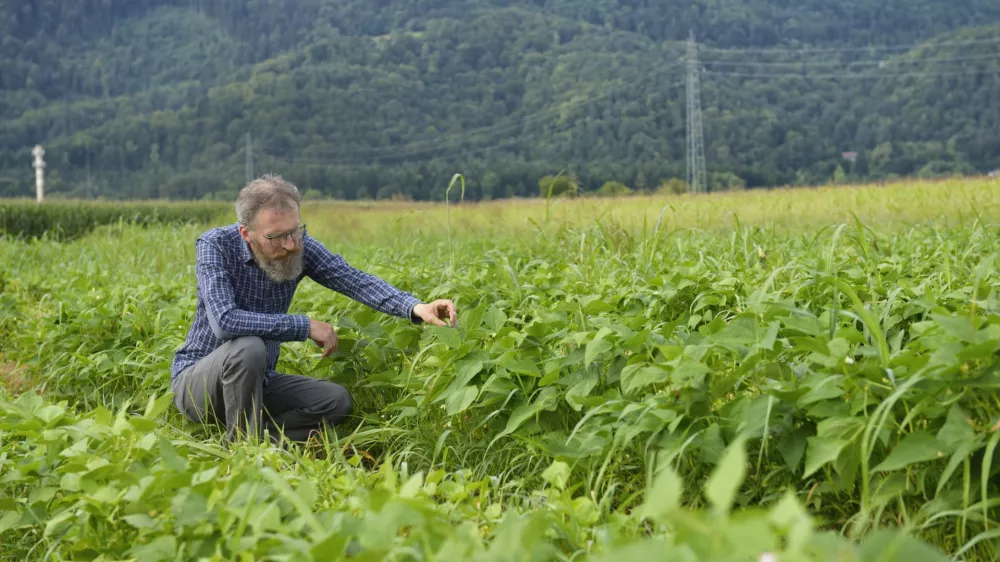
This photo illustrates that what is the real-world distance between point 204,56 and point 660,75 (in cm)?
4690

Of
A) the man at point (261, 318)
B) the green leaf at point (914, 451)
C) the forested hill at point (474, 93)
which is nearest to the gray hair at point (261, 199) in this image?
the man at point (261, 318)

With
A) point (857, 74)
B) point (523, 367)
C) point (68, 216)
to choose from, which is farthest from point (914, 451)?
point (857, 74)

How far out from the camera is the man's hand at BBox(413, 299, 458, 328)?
348 centimetres

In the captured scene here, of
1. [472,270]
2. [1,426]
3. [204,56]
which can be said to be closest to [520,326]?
[472,270]

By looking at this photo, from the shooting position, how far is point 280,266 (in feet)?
11.8

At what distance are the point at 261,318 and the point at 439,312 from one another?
2.15 feet

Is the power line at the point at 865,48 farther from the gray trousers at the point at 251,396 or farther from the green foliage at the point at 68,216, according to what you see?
the gray trousers at the point at 251,396

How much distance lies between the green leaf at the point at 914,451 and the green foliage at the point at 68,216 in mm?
17095

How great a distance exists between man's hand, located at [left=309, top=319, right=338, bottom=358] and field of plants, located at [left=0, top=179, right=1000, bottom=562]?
0.24 meters

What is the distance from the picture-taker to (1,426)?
2623 mm

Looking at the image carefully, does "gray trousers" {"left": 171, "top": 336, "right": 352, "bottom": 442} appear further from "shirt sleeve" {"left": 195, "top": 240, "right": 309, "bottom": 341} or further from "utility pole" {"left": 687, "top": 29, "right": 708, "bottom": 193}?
"utility pole" {"left": 687, "top": 29, "right": 708, "bottom": 193}

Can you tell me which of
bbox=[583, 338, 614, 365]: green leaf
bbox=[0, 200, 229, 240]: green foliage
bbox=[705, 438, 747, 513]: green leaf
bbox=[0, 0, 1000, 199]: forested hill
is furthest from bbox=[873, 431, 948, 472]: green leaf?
bbox=[0, 0, 1000, 199]: forested hill

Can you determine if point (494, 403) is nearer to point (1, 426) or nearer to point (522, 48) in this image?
point (1, 426)

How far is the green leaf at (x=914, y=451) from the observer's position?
2.01m
